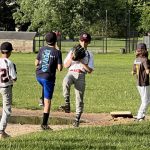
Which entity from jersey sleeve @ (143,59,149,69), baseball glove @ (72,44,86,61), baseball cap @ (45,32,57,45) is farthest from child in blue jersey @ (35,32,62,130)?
jersey sleeve @ (143,59,149,69)

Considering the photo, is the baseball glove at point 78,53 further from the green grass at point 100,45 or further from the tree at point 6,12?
the tree at point 6,12

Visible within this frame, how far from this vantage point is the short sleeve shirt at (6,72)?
10.1 meters

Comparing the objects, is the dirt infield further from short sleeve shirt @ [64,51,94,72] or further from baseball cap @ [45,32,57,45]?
baseball cap @ [45,32,57,45]

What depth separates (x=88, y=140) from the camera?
8.98m

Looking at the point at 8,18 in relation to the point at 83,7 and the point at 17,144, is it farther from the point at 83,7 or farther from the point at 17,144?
the point at 17,144

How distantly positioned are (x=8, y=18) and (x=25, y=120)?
7634cm

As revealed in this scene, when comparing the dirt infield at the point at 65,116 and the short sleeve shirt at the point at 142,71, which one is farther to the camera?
the short sleeve shirt at the point at 142,71

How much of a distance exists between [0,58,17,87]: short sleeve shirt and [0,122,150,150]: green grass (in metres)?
1.07

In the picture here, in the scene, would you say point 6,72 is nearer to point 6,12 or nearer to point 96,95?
point 96,95

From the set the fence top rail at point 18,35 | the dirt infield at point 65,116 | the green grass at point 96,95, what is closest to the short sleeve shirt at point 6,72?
the dirt infield at point 65,116

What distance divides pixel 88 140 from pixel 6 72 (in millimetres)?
2045

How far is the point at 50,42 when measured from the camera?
1095cm

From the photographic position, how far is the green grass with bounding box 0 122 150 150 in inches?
326

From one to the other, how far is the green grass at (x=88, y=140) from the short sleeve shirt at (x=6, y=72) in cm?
107
